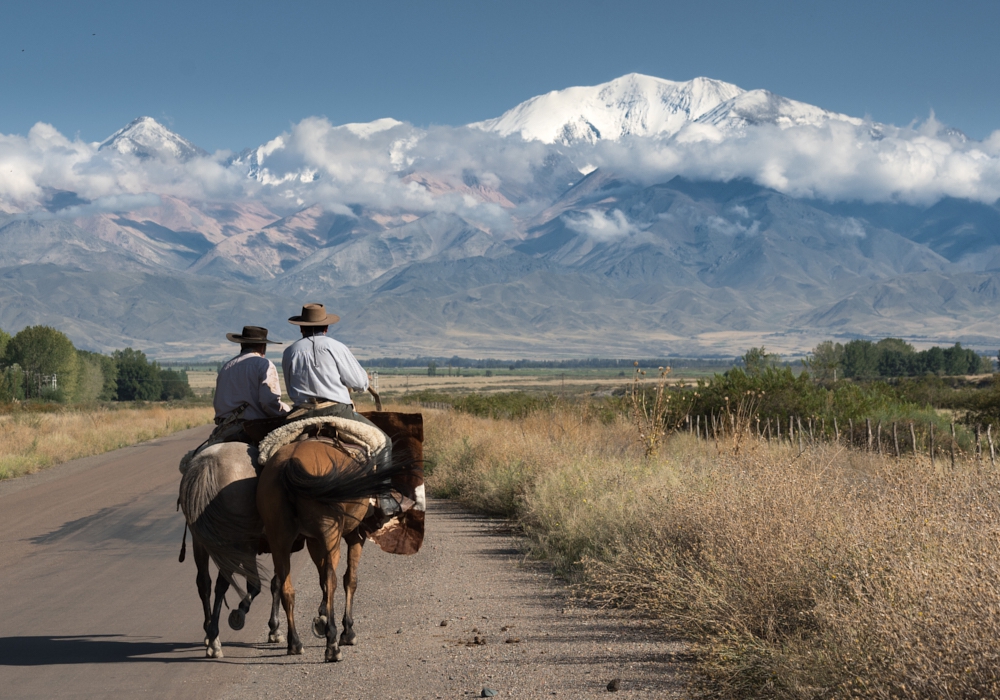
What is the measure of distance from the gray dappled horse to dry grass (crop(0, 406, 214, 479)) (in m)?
19.0

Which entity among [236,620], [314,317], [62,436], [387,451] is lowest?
[62,436]

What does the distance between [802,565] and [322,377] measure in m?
4.11

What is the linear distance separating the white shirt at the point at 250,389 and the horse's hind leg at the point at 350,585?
50.5 inches

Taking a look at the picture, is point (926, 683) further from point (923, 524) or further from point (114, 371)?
point (114, 371)

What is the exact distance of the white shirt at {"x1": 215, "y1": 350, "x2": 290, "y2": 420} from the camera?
8.79 metres

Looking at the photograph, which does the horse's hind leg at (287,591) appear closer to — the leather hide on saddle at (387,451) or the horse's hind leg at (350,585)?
the horse's hind leg at (350,585)

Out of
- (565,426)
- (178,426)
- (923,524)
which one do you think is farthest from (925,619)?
(178,426)

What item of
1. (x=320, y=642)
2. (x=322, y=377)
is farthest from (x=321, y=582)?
(x=322, y=377)

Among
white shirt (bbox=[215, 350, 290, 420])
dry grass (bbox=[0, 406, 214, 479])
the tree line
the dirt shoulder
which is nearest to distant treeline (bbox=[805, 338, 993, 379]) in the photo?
dry grass (bbox=[0, 406, 214, 479])

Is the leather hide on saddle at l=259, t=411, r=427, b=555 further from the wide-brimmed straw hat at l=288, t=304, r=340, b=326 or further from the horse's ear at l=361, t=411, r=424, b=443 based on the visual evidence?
the wide-brimmed straw hat at l=288, t=304, r=340, b=326

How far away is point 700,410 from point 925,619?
811 inches

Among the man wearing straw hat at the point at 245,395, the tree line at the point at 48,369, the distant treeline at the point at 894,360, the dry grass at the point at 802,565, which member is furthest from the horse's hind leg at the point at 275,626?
the distant treeline at the point at 894,360

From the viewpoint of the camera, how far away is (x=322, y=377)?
28.4 feet

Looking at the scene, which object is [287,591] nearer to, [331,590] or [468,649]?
[331,590]
